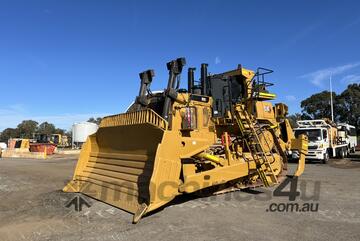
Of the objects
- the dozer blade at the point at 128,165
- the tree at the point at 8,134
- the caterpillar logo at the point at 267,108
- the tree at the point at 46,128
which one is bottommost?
the dozer blade at the point at 128,165

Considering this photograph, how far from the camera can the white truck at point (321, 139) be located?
71.4 feet

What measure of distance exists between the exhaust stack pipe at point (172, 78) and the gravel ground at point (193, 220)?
7.38 ft

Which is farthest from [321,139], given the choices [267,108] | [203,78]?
[203,78]

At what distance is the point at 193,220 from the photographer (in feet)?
22.0

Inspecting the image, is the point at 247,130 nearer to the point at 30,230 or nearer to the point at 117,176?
the point at 117,176

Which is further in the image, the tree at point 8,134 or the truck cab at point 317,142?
the tree at point 8,134

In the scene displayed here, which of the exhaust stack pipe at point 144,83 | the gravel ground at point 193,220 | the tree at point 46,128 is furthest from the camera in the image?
the tree at point 46,128

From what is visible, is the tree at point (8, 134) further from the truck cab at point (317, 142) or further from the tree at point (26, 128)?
the truck cab at point (317, 142)

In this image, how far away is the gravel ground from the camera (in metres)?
5.76

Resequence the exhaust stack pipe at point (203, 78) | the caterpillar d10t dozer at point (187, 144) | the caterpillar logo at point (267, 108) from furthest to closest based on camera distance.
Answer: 1. the caterpillar logo at point (267, 108)
2. the exhaust stack pipe at point (203, 78)
3. the caterpillar d10t dozer at point (187, 144)

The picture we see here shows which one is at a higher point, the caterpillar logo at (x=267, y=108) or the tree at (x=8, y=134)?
the tree at (x=8, y=134)

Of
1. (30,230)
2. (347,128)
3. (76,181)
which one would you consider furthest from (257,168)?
(347,128)

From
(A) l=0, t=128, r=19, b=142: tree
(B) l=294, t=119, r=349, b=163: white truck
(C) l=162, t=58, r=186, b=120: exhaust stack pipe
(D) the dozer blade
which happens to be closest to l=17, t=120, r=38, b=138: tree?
(A) l=0, t=128, r=19, b=142: tree

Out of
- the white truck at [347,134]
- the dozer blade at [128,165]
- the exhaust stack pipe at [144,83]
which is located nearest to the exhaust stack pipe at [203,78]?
the exhaust stack pipe at [144,83]
